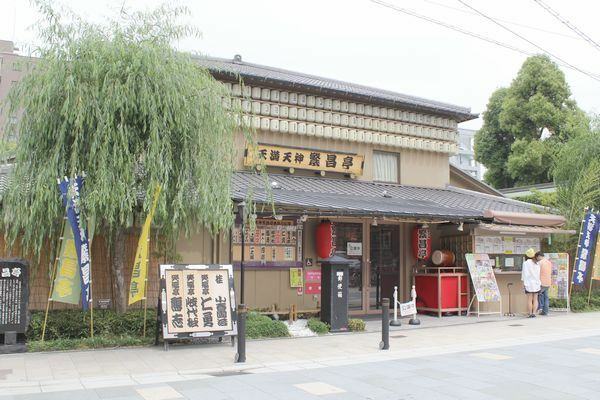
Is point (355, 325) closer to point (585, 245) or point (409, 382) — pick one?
point (409, 382)

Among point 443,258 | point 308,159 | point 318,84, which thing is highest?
point 318,84

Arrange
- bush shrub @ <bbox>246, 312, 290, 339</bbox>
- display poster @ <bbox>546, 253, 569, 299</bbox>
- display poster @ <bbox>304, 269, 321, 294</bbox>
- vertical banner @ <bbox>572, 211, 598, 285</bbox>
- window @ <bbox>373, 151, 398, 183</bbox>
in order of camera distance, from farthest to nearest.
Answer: window @ <bbox>373, 151, 398, 183</bbox>
display poster @ <bbox>546, 253, 569, 299</bbox>
vertical banner @ <bbox>572, 211, 598, 285</bbox>
display poster @ <bbox>304, 269, 321, 294</bbox>
bush shrub @ <bbox>246, 312, 290, 339</bbox>

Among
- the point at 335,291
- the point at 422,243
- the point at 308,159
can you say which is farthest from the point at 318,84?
the point at 335,291

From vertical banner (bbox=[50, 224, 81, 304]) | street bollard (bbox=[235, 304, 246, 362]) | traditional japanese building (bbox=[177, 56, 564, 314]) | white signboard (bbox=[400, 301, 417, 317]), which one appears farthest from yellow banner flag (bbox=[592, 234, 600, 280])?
vertical banner (bbox=[50, 224, 81, 304])

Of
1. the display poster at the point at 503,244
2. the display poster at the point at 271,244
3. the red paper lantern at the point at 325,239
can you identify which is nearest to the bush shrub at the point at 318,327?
the display poster at the point at 271,244

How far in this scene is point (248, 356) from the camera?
9750mm

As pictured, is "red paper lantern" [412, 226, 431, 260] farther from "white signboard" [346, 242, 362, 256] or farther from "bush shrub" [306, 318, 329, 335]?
"bush shrub" [306, 318, 329, 335]

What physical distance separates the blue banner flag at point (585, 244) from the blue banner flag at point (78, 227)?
1333cm

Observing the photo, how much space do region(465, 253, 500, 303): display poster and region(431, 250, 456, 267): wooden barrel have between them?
0.72 metres

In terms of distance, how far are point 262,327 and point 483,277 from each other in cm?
666

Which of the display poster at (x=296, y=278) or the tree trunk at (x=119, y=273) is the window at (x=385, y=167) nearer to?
the display poster at (x=296, y=278)

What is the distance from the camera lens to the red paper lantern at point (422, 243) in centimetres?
1569

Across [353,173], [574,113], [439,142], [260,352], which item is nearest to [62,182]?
[260,352]

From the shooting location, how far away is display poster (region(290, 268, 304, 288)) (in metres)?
14.1
